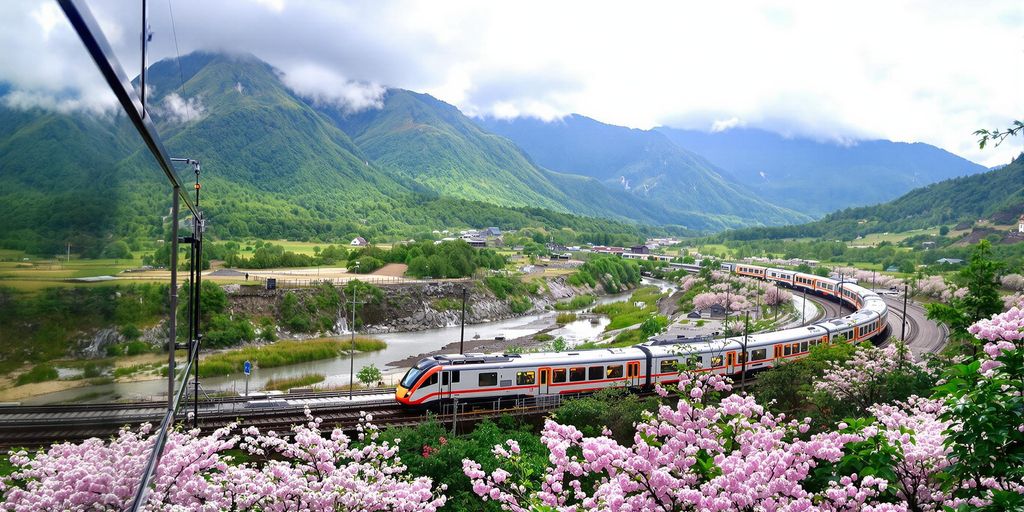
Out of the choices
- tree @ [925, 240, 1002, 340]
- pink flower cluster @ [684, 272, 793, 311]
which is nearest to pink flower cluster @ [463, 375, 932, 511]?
tree @ [925, 240, 1002, 340]

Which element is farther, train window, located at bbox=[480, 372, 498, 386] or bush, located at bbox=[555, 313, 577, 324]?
bush, located at bbox=[555, 313, 577, 324]

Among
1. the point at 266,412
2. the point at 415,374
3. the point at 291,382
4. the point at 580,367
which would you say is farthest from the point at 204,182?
the point at 580,367

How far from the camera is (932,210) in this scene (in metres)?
147

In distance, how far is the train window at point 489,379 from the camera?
21672mm

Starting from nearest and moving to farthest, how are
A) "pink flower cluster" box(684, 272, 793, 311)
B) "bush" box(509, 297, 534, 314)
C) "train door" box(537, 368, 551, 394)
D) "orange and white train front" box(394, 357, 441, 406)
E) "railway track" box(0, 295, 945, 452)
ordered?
"railway track" box(0, 295, 945, 452)
"orange and white train front" box(394, 357, 441, 406)
"train door" box(537, 368, 551, 394)
"pink flower cluster" box(684, 272, 793, 311)
"bush" box(509, 297, 534, 314)

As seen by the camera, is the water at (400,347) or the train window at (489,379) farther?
the water at (400,347)

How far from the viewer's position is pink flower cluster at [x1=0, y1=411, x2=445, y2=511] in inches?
105

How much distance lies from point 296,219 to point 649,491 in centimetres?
11862

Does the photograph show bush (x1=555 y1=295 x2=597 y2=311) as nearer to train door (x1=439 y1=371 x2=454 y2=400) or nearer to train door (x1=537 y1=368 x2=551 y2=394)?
train door (x1=537 y1=368 x2=551 y2=394)

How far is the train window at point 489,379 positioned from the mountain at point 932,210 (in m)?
118

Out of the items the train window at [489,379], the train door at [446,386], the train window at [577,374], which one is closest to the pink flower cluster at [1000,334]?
the train window at [489,379]

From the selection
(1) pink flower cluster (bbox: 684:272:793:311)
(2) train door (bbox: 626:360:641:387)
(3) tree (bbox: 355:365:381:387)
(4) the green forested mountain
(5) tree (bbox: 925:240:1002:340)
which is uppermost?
(4) the green forested mountain

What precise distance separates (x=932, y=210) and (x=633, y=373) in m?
153

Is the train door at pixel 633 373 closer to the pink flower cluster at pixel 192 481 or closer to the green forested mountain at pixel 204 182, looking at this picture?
the pink flower cluster at pixel 192 481
